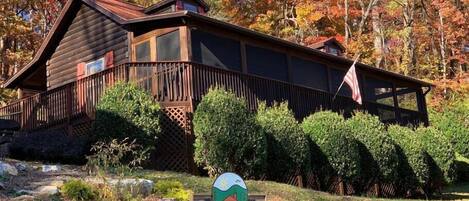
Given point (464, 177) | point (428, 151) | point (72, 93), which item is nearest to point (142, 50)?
point (72, 93)

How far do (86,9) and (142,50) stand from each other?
389 cm

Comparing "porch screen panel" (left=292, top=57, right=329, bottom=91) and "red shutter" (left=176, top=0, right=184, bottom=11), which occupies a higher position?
"red shutter" (left=176, top=0, right=184, bottom=11)

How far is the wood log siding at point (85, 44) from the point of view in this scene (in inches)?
769

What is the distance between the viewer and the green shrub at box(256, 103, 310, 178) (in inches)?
571

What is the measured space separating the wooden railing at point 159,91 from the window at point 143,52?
83.1 inches

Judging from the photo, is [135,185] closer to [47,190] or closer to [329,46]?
[47,190]

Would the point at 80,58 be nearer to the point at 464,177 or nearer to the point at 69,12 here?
the point at 69,12

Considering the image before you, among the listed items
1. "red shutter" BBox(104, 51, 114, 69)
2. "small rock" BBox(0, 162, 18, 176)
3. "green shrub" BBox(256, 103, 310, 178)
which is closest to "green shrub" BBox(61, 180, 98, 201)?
"small rock" BBox(0, 162, 18, 176)

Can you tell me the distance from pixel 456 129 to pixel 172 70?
15.1 m

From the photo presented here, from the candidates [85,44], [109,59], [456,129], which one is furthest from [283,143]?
[456,129]

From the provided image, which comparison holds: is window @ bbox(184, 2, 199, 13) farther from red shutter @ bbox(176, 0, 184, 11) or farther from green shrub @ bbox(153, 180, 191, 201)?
green shrub @ bbox(153, 180, 191, 201)

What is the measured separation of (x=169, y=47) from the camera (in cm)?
1756

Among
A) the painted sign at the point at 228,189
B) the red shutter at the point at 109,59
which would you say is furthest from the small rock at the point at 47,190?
the red shutter at the point at 109,59

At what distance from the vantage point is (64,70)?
22.0 m
